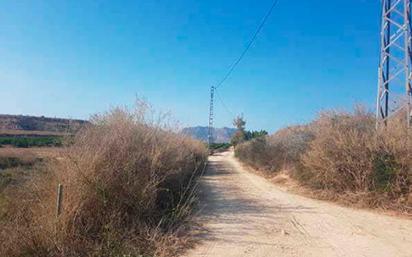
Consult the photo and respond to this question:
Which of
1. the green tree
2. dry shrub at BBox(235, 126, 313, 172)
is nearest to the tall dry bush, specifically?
dry shrub at BBox(235, 126, 313, 172)

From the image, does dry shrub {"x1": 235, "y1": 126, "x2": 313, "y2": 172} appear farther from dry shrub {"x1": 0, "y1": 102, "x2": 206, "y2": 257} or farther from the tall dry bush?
dry shrub {"x1": 0, "y1": 102, "x2": 206, "y2": 257}

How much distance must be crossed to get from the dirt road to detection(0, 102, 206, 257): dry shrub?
986mm

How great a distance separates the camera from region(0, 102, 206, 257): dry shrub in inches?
228

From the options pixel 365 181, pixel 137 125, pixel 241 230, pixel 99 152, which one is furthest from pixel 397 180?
pixel 99 152

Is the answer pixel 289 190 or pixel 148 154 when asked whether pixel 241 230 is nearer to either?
pixel 148 154

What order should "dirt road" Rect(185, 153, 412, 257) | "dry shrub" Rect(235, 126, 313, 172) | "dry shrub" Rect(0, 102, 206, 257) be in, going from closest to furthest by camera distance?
"dry shrub" Rect(0, 102, 206, 257) < "dirt road" Rect(185, 153, 412, 257) < "dry shrub" Rect(235, 126, 313, 172)

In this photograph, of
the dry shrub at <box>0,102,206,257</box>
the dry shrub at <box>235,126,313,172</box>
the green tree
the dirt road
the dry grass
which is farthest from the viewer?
the green tree

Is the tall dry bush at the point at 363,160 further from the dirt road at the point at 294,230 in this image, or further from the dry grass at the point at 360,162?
the dirt road at the point at 294,230

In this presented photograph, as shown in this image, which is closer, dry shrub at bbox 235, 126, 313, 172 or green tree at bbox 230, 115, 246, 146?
dry shrub at bbox 235, 126, 313, 172

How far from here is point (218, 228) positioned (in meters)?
8.06

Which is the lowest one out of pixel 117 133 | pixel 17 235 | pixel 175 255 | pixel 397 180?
pixel 175 255

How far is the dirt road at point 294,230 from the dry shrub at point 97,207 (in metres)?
0.99

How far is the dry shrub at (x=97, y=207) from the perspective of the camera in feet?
19.0

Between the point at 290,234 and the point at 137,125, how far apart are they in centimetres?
486
